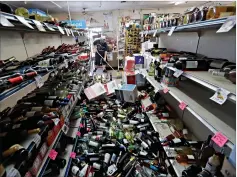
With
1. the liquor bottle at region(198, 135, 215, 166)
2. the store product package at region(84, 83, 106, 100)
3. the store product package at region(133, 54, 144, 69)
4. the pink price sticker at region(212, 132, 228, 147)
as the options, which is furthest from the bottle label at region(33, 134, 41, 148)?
the store product package at region(133, 54, 144, 69)

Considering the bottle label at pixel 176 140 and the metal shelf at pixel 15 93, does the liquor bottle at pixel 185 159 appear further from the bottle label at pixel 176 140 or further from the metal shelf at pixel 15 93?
the metal shelf at pixel 15 93

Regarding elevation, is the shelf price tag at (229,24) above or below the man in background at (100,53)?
above

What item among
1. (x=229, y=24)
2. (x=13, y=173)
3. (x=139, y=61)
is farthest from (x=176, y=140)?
(x=139, y=61)

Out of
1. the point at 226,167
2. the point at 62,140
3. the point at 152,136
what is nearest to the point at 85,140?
the point at 62,140

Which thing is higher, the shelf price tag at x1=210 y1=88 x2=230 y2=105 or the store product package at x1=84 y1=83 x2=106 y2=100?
the shelf price tag at x1=210 y1=88 x2=230 y2=105

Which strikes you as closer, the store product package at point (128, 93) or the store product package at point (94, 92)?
the store product package at point (128, 93)

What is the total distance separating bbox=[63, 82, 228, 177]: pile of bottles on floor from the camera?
1500 millimetres

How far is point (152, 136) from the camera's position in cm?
230

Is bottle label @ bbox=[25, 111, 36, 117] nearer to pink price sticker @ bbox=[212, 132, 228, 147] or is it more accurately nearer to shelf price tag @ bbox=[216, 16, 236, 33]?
pink price sticker @ bbox=[212, 132, 228, 147]

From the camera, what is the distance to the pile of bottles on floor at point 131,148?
1.50m

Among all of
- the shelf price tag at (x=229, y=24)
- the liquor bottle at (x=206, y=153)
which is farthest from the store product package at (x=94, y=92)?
the shelf price tag at (x=229, y=24)

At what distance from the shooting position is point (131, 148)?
2.22m

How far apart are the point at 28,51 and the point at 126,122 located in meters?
1.86

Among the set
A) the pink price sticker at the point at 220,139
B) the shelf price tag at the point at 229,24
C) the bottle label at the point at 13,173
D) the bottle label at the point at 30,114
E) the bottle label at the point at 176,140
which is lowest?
the bottle label at the point at 176,140
